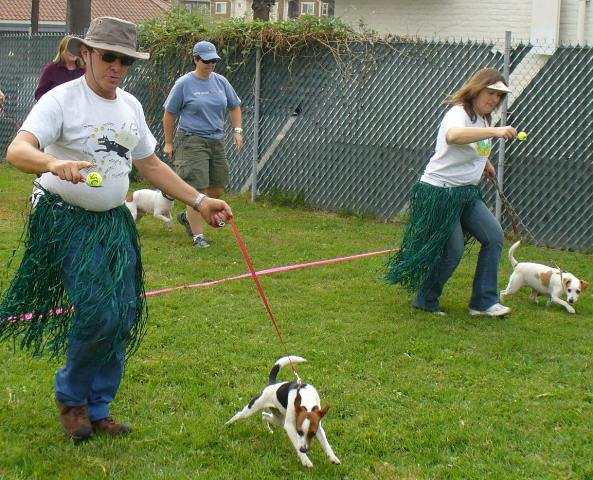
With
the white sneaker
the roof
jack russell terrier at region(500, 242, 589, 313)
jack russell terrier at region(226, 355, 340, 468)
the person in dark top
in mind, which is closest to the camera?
jack russell terrier at region(226, 355, 340, 468)

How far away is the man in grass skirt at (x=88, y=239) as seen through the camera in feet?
12.4

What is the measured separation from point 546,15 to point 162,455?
1034cm

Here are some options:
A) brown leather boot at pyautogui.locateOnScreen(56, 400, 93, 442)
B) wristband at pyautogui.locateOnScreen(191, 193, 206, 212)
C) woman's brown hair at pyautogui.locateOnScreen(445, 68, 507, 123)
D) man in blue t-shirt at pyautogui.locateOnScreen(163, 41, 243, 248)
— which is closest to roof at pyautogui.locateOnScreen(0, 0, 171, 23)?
man in blue t-shirt at pyautogui.locateOnScreen(163, 41, 243, 248)

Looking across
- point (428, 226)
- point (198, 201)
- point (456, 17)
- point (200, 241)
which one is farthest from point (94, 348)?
point (456, 17)

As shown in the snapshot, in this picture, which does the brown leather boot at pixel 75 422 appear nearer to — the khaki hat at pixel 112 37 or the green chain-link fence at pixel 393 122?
Answer: the khaki hat at pixel 112 37

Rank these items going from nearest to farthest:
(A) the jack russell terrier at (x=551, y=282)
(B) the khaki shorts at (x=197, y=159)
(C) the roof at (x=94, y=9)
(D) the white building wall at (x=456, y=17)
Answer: (A) the jack russell terrier at (x=551, y=282), (B) the khaki shorts at (x=197, y=159), (D) the white building wall at (x=456, y=17), (C) the roof at (x=94, y=9)

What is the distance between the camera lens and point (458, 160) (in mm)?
6188

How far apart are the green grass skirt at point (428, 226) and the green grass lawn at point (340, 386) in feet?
0.97

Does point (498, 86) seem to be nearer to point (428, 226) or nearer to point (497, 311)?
point (428, 226)

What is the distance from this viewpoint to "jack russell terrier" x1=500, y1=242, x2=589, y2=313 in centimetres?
664

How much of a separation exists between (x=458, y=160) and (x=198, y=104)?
3058 mm

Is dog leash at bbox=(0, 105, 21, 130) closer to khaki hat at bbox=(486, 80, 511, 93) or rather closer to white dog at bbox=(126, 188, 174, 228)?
white dog at bbox=(126, 188, 174, 228)

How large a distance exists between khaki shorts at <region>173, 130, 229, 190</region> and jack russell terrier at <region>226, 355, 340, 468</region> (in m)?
4.55

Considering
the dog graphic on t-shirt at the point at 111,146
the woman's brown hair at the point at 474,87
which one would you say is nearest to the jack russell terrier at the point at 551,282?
the woman's brown hair at the point at 474,87
